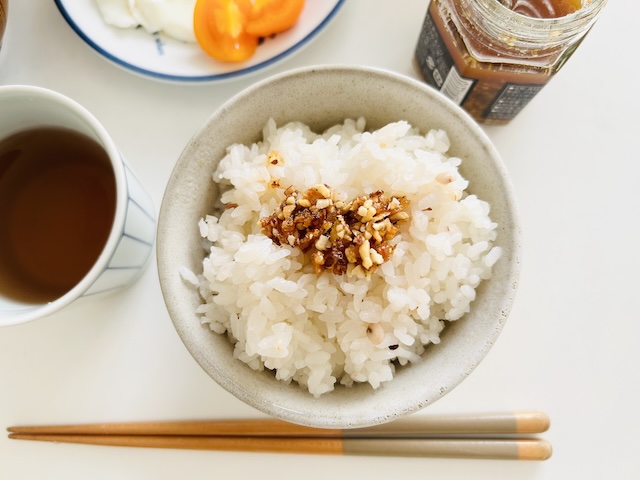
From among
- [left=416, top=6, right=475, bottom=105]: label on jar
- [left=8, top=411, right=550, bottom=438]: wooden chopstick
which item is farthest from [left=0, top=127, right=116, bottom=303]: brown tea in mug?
[left=416, top=6, right=475, bottom=105]: label on jar

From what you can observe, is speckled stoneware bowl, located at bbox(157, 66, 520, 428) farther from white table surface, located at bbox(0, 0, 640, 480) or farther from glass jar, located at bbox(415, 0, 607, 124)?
white table surface, located at bbox(0, 0, 640, 480)

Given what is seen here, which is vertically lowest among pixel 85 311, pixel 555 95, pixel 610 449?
pixel 85 311

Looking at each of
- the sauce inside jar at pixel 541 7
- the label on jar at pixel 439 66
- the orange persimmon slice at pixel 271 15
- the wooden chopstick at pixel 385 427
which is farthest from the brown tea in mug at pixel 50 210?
the sauce inside jar at pixel 541 7

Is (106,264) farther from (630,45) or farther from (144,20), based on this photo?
(630,45)

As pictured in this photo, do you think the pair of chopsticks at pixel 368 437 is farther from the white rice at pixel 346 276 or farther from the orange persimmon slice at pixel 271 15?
the orange persimmon slice at pixel 271 15

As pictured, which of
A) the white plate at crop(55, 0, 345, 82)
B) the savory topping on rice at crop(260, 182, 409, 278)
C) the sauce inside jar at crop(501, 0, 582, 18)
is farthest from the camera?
the white plate at crop(55, 0, 345, 82)

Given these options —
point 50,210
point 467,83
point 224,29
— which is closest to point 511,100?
→ point 467,83

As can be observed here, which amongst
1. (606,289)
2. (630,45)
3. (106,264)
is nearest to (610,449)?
(606,289)

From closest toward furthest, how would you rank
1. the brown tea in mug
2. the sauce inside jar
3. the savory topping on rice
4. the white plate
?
the savory topping on rice < the sauce inside jar < the brown tea in mug < the white plate
